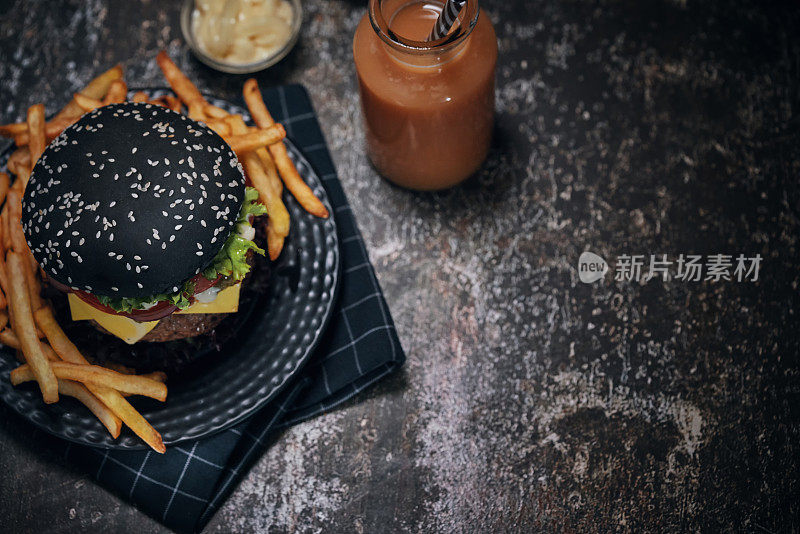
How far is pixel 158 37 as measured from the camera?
2342 millimetres

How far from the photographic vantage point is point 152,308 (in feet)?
5.78

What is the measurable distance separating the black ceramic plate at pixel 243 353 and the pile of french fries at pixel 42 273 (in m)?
0.07

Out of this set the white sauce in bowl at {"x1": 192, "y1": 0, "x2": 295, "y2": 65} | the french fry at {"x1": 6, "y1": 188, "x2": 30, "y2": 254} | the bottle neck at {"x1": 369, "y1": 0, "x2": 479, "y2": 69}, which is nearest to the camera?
the bottle neck at {"x1": 369, "y1": 0, "x2": 479, "y2": 69}

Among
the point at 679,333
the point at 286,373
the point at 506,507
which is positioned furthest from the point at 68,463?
the point at 679,333

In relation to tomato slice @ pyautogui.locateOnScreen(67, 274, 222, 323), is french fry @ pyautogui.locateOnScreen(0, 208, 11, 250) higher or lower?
higher

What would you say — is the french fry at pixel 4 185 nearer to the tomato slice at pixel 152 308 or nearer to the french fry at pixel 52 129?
the french fry at pixel 52 129

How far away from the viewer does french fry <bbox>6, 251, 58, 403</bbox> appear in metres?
Result: 1.72

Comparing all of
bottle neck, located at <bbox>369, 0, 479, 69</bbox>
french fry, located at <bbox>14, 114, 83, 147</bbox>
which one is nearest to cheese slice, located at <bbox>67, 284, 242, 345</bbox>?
french fry, located at <bbox>14, 114, 83, 147</bbox>

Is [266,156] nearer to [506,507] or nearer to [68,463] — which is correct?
[68,463]

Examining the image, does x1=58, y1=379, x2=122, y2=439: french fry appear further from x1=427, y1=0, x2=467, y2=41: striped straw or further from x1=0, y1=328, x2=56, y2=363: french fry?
x1=427, y1=0, x2=467, y2=41: striped straw

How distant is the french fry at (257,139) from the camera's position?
5.90 ft

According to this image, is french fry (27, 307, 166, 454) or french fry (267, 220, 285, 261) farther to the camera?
french fry (267, 220, 285, 261)

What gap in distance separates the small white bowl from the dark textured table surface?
0.09 m

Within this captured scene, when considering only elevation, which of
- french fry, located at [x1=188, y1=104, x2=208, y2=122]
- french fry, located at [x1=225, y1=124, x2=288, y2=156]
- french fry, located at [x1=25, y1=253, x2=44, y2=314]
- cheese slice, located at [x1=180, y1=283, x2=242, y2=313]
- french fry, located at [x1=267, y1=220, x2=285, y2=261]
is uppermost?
french fry, located at [x1=188, y1=104, x2=208, y2=122]
